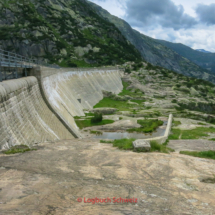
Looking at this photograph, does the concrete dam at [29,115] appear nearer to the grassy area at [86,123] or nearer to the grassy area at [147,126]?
the grassy area at [86,123]

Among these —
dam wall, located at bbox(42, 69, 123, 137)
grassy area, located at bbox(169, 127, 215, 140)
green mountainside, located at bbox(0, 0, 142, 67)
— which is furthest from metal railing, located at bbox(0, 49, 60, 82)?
green mountainside, located at bbox(0, 0, 142, 67)

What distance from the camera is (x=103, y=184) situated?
712 cm

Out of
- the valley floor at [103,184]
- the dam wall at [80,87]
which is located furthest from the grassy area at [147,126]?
the valley floor at [103,184]

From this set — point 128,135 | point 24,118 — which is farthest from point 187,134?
point 24,118

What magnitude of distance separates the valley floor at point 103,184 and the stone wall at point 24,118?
4235mm

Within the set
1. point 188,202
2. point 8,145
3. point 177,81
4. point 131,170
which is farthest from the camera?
point 177,81

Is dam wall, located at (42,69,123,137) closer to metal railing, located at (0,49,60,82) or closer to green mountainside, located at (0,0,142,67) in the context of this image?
metal railing, located at (0,49,60,82)

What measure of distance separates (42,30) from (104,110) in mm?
96125

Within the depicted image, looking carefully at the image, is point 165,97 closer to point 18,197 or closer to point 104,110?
point 104,110

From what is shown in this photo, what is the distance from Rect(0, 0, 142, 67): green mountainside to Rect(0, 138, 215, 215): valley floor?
354 feet

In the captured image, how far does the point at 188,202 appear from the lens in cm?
612

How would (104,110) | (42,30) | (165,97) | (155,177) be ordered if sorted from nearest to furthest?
1. (155,177)
2. (104,110)
3. (165,97)
4. (42,30)

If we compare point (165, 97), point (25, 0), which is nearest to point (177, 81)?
point (165, 97)

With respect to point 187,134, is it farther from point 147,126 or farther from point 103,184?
point 103,184
